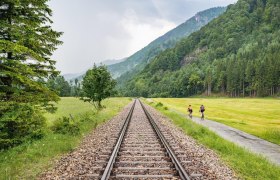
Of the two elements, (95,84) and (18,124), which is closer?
(18,124)

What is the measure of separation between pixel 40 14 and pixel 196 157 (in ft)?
33.1

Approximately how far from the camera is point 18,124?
12.3m

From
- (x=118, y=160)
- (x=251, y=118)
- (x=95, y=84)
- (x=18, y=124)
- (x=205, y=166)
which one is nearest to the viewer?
(x=205, y=166)

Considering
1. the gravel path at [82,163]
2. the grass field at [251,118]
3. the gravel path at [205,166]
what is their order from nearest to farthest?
the gravel path at [82,163] → the gravel path at [205,166] → the grass field at [251,118]

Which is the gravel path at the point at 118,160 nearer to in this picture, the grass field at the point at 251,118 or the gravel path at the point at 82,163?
the gravel path at the point at 82,163

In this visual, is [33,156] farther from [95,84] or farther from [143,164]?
[95,84]

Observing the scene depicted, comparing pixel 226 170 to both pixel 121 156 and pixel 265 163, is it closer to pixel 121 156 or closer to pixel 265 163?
pixel 265 163

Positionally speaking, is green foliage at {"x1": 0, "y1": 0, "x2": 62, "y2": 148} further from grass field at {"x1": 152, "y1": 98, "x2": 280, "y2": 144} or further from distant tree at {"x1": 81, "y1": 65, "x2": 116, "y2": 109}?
distant tree at {"x1": 81, "y1": 65, "x2": 116, "y2": 109}

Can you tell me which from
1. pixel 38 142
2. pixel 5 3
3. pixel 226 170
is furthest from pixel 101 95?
pixel 226 170

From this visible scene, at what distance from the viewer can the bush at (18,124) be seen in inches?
419

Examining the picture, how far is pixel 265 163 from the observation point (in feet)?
36.3

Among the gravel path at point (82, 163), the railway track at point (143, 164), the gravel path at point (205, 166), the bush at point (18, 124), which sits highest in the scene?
the bush at point (18, 124)

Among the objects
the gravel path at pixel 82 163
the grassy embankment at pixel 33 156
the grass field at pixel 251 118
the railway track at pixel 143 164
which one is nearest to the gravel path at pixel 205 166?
the railway track at pixel 143 164

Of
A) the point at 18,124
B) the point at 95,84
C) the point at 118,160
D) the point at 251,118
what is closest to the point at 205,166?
the point at 118,160
